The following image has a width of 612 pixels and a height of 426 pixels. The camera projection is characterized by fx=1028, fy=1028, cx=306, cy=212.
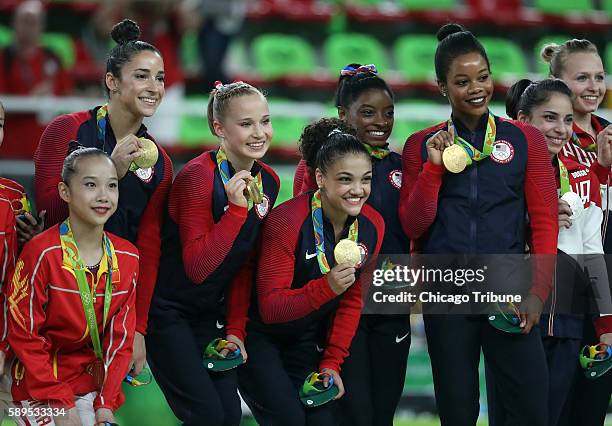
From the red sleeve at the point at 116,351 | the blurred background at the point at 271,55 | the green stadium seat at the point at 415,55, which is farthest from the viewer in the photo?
the green stadium seat at the point at 415,55

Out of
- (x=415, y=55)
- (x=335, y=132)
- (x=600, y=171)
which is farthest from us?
(x=415, y=55)

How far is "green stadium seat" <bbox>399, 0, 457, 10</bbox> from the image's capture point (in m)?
10.6

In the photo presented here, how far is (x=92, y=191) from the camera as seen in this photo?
12.9ft

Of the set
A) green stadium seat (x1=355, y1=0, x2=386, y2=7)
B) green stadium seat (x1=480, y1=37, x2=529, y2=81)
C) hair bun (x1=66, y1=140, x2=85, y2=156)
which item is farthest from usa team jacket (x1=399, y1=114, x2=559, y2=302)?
green stadium seat (x1=355, y1=0, x2=386, y2=7)

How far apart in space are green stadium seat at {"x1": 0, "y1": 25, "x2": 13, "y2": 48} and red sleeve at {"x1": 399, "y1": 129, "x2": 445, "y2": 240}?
494 cm

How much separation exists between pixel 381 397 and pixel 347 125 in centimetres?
117

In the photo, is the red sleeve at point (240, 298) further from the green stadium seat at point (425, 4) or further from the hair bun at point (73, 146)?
the green stadium seat at point (425, 4)

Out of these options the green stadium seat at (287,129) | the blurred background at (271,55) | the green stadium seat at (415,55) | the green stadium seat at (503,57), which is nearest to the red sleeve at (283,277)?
the blurred background at (271,55)

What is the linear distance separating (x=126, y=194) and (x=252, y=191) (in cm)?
55

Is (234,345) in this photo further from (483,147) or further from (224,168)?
(483,147)

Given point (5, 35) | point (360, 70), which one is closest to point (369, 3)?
point (5, 35)

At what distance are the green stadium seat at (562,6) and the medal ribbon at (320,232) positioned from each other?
7.38 meters

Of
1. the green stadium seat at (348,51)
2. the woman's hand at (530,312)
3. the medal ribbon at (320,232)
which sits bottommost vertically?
the woman's hand at (530,312)

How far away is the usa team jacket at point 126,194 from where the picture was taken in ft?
13.7
